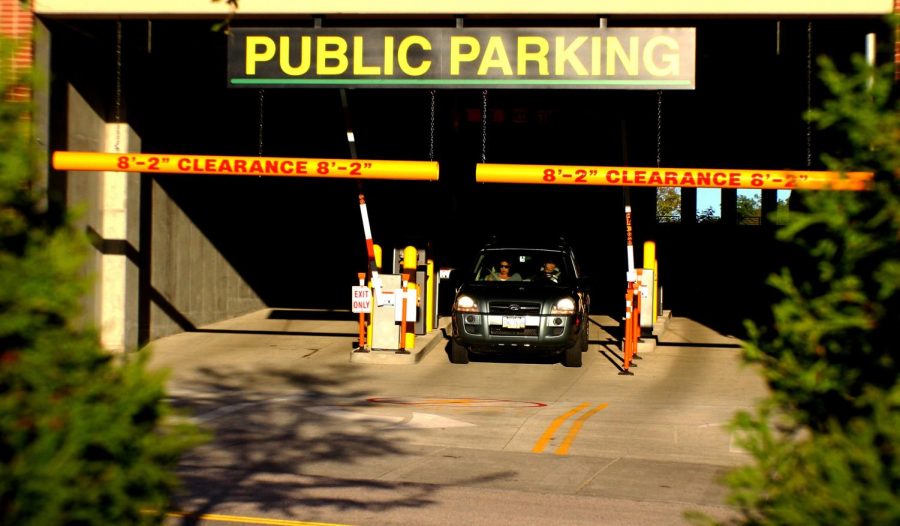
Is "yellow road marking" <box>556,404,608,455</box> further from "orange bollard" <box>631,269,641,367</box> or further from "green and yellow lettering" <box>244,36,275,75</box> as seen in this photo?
"green and yellow lettering" <box>244,36,275,75</box>

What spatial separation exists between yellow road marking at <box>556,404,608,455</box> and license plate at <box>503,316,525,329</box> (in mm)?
3105

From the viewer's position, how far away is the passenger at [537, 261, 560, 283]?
18997 mm

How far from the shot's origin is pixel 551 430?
13.2m

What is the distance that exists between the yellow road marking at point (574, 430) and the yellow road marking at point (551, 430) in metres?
0.17

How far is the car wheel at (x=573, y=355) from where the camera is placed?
1866 centimetres

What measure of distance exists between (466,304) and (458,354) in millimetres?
1216

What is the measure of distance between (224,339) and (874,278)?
64.0 ft

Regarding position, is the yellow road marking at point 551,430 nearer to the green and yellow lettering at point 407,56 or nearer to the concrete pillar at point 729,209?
the green and yellow lettering at point 407,56

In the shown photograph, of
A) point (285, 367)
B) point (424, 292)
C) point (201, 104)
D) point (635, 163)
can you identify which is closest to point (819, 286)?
point (285, 367)

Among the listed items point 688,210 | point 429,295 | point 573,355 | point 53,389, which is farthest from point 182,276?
point 688,210

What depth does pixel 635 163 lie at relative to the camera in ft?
122

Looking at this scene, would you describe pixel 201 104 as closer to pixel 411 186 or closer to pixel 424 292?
pixel 424 292

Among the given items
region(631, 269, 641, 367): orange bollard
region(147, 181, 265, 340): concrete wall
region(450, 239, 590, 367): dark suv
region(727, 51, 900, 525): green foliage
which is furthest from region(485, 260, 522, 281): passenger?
region(727, 51, 900, 525): green foliage

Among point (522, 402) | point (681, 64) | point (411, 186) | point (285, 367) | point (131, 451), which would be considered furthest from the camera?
point (411, 186)
